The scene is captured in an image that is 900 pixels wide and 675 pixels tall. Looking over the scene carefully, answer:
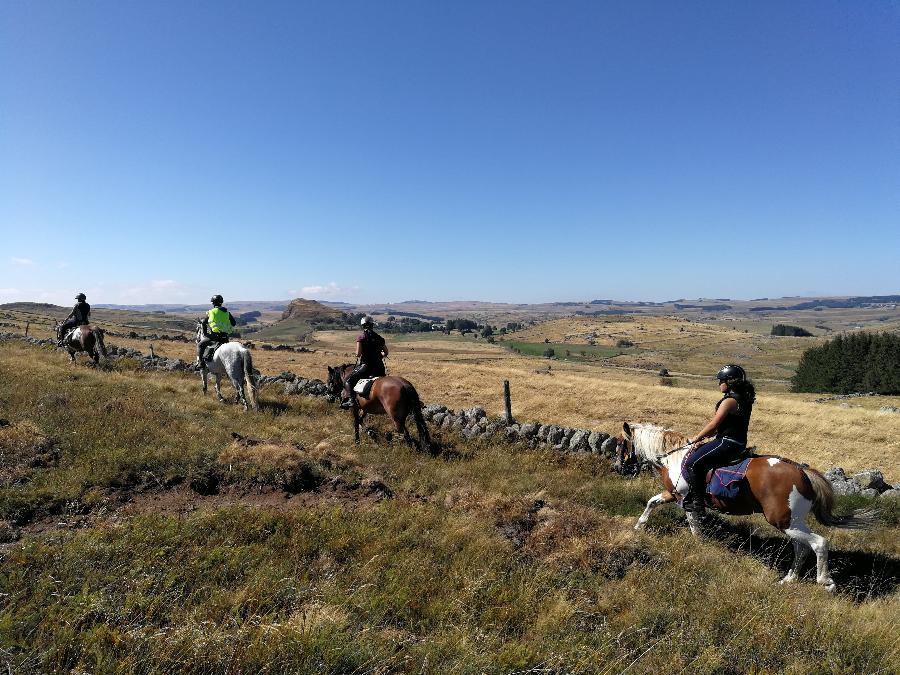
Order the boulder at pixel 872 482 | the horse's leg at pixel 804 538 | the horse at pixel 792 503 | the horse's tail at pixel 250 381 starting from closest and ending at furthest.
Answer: the horse's leg at pixel 804 538 < the horse at pixel 792 503 < the boulder at pixel 872 482 < the horse's tail at pixel 250 381

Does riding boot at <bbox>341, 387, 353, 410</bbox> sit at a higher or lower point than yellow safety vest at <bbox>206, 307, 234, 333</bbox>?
lower

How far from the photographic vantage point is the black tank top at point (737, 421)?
649cm

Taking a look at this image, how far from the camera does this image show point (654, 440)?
8.12m

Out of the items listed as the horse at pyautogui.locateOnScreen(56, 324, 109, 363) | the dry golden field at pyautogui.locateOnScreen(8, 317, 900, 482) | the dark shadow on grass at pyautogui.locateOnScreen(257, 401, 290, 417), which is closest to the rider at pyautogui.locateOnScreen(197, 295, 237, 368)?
the dark shadow on grass at pyautogui.locateOnScreen(257, 401, 290, 417)

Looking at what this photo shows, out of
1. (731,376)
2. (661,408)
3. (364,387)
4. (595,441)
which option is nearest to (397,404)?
(364,387)

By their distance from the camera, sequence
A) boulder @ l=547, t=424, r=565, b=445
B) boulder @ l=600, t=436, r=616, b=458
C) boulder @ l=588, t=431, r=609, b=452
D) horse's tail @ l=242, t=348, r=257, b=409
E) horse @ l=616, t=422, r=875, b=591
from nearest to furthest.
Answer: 1. horse @ l=616, t=422, r=875, b=591
2. boulder @ l=600, t=436, r=616, b=458
3. boulder @ l=588, t=431, r=609, b=452
4. boulder @ l=547, t=424, r=565, b=445
5. horse's tail @ l=242, t=348, r=257, b=409

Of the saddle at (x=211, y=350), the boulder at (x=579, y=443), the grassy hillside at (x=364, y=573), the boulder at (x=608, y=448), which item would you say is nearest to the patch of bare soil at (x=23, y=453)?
the grassy hillside at (x=364, y=573)

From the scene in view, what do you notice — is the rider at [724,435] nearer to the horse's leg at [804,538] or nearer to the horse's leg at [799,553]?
the horse's leg at [804,538]

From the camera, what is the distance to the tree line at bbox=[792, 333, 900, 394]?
1930 inches

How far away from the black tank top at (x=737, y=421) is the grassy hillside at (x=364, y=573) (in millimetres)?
1843

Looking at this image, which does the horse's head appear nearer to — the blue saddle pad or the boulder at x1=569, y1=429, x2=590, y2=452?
the blue saddle pad

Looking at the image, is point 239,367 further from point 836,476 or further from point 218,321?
point 836,476

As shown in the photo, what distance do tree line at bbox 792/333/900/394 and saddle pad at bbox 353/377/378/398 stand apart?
215 ft

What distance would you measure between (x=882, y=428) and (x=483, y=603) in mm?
30279
